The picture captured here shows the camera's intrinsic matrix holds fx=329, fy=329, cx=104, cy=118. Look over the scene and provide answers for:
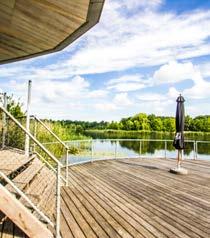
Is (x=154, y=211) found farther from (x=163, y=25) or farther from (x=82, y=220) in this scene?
(x=163, y=25)

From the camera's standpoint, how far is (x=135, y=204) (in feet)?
19.2

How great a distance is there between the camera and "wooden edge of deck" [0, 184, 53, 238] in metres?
3.42

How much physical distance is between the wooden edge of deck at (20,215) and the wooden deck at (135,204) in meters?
0.64

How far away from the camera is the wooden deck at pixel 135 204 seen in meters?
4.46

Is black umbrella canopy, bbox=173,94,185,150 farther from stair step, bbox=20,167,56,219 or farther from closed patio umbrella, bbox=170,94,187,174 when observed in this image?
stair step, bbox=20,167,56,219

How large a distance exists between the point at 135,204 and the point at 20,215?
2796 mm

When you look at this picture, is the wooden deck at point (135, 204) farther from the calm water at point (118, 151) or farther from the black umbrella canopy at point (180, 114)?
the calm water at point (118, 151)

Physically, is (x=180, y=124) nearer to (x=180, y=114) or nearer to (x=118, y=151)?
(x=180, y=114)

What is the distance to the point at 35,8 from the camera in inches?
204

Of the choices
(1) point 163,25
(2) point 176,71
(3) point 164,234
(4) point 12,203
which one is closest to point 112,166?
(3) point 164,234

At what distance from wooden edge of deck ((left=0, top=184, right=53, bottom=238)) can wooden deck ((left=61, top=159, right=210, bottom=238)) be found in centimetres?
64

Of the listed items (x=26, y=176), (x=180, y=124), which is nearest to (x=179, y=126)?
(x=180, y=124)

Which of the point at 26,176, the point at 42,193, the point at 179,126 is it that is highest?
the point at 179,126

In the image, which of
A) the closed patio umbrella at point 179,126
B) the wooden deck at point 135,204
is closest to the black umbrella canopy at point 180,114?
the closed patio umbrella at point 179,126
